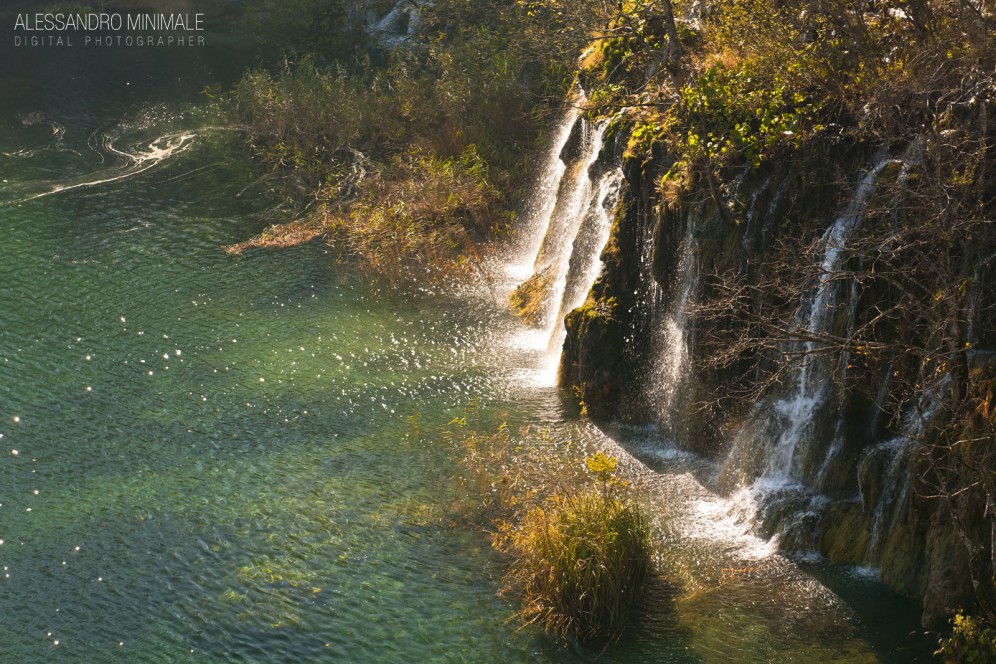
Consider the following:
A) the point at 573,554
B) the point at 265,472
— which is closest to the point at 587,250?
the point at 265,472

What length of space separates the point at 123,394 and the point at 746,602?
352 inches

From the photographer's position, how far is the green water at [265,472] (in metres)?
9.52

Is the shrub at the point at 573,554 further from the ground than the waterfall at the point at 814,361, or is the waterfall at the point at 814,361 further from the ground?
the waterfall at the point at 814,361

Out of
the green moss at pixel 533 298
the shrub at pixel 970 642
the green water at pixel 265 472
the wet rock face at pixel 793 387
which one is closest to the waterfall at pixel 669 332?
the wet rock face at pixel 793 387

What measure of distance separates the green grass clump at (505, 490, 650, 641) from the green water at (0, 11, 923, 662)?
232 millimetres

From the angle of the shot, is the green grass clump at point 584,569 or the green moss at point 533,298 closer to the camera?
the green grass clump at point 584,569

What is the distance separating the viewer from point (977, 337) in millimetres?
9219

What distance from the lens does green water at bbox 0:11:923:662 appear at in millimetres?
9516

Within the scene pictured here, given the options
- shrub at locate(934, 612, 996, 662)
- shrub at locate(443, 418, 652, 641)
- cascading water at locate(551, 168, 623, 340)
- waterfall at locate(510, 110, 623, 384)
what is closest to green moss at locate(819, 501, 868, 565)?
shrub at locate(934, 612, 996, 662)

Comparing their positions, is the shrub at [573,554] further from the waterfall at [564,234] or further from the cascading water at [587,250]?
the cascading water at [587,250]

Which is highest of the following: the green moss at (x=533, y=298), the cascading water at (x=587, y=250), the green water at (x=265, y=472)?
the cascading water at (x=587, y=250)

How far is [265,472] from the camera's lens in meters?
12.3

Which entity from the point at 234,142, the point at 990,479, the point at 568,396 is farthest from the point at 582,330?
the point at 234,142

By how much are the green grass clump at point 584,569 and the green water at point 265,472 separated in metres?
0.23
